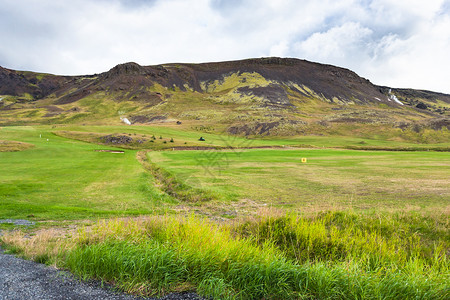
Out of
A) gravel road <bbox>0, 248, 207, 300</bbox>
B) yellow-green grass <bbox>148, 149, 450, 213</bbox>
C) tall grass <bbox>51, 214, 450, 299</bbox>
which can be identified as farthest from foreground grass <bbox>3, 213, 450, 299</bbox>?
yellow-green grass <bbox>148, 149, 450, 213</bbox>

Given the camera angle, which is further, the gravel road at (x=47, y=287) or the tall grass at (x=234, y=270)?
the tall grass at (x=234, y=270)

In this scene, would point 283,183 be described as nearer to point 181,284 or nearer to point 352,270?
point 352,270

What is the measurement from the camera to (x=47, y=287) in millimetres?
4969

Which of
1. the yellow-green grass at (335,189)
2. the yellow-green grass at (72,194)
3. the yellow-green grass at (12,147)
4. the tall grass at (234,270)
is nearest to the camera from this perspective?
the tall grass at (234,270)

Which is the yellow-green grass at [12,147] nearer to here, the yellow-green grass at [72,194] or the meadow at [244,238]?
the yellow-green grass at [72,194]

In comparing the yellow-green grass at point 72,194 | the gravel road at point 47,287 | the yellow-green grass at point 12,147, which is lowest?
the yellow-green grass at point 72,194

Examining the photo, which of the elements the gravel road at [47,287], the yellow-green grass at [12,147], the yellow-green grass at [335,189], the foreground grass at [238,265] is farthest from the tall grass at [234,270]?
the yellow-green grass at [12,147]

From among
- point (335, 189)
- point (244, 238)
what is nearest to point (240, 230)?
point (244, 238)

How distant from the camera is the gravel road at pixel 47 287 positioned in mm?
4715

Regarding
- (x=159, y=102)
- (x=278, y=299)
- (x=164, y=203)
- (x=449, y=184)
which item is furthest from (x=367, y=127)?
(x=159, y=102)

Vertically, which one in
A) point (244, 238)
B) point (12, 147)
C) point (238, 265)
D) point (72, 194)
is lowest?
point (72, 194)

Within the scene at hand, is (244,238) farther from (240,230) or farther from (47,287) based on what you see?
(47,287)

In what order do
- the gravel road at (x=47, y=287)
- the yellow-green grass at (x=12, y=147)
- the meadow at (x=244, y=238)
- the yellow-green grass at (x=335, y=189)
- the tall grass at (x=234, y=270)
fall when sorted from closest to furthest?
the gravel road at (x=47, y=287) → the tall grass at (x=234, y=270) → the meadow at (x=244, y=238) → the yellow-green grass at (x=335, y=189) → the yellow-green grass at (x=12, y=147)

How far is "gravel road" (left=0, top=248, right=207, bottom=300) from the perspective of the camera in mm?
4715
